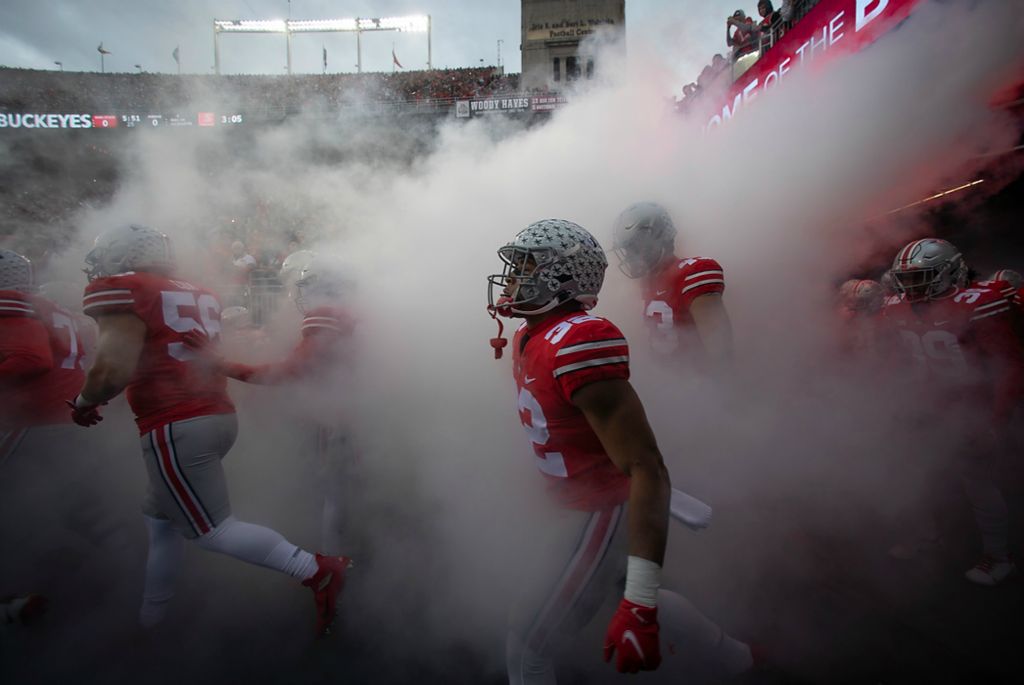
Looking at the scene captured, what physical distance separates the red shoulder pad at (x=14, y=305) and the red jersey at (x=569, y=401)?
301 cm

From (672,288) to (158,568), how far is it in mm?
2954

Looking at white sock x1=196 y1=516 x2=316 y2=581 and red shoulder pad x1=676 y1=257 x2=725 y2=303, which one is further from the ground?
red shoulder pad x1=676 y1=257 x2=725 y2=303

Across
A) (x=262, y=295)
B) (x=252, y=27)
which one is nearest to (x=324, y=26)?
(x=252, y=27)

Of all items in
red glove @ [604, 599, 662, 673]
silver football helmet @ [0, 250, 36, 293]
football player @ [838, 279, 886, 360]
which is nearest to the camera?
red glove @ [604, 599, 662, 673]

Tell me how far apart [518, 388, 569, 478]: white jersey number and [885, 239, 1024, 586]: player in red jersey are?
2743mm

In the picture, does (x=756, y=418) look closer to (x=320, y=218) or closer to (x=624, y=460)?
(x=624, y=460)

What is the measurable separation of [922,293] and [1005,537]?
4.69 ft

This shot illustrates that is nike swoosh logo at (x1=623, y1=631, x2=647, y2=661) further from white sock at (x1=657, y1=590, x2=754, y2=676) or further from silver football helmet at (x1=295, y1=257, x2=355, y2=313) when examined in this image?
silver football helmet at (x1=295, y1=257, x2=355, y2=313)

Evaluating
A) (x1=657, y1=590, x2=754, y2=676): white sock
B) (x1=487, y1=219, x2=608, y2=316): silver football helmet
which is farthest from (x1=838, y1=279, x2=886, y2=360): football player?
(x1=487, y1=219, x2=608, y2=316): silver football helmet

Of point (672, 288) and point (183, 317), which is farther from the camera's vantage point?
point (672, 288)

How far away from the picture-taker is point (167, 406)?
2.46m

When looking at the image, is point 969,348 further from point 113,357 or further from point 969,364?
point 113,357

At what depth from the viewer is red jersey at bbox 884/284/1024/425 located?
2879mm

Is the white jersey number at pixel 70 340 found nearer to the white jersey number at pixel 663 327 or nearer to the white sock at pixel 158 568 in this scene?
the white sock at pixel 158 568
